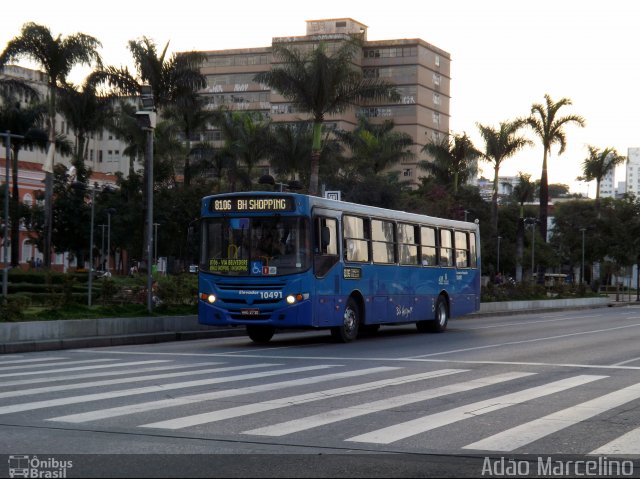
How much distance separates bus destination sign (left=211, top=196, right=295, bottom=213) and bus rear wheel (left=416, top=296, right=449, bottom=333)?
28.0 ft

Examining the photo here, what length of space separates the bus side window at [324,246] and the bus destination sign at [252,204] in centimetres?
77

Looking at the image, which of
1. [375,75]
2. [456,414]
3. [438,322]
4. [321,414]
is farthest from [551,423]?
[375,75]

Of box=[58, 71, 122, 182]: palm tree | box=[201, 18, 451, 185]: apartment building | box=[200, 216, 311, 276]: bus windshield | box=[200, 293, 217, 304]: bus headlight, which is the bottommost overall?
box=[200, 293, 217, 304]: bus headlight

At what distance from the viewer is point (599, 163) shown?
85062mm

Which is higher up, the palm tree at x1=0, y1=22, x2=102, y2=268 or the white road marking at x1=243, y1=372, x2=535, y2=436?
the palm tree at x1=0, y1=22, x2=102, y2=268

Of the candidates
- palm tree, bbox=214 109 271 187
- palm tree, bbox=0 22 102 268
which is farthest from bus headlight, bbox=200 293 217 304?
palm tree, bbox=214 109 271 187

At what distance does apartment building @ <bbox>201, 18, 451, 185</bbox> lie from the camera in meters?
140

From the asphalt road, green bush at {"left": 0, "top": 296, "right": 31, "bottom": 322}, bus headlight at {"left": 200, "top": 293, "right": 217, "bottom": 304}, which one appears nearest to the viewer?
the asphalt road

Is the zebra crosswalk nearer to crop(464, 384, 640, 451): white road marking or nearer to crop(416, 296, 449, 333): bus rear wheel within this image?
crop(464, 384, 640, 451): white road marking

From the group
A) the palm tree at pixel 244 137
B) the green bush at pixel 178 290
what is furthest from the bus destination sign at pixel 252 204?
the palm tree at pixel 244 137

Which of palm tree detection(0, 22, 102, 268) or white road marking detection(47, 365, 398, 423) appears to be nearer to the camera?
white road marking detection(47, 365, 398, 423)

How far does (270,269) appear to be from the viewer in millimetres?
22188

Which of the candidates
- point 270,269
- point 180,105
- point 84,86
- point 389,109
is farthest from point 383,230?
point 389,109

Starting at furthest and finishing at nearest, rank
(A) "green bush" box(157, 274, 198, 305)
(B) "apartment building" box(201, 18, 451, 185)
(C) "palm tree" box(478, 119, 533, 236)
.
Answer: (B) "apartment building" box(201, 18, 451, 185), (C) "palm tree" box(478, 119, 533, 236), (A) "green bush" box(157, 274, 198, 305)
